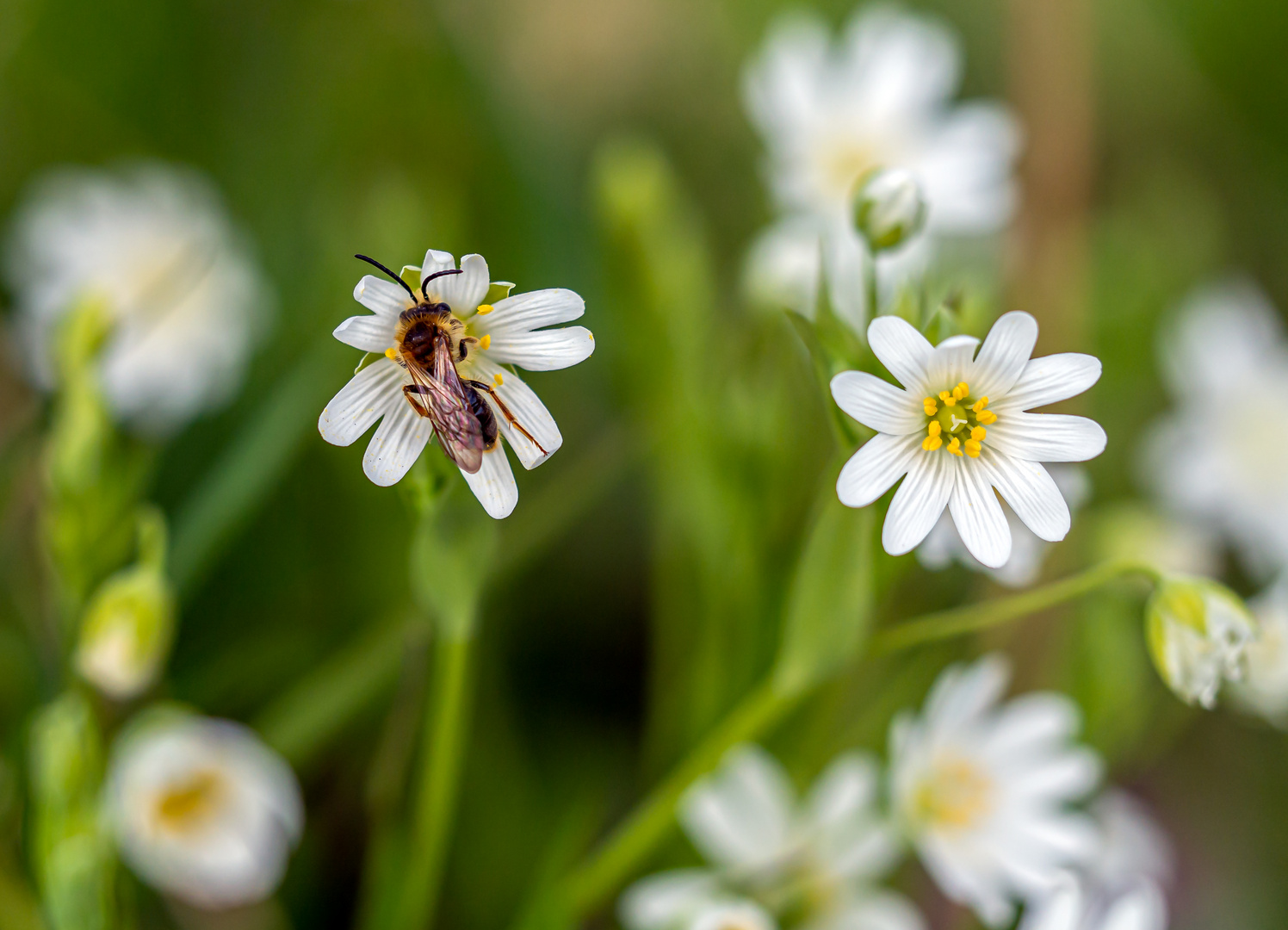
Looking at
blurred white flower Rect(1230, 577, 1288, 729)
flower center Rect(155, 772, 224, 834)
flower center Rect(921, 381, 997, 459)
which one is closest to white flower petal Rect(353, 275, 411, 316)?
flower center Rect(921, 381, 997, 459)

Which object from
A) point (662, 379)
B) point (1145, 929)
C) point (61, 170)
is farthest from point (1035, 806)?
point (61, 170)

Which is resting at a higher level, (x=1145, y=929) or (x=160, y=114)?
(x=160, y=114)

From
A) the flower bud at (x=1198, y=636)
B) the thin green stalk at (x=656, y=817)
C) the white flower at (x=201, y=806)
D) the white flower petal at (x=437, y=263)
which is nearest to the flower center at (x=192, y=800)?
the white flower at (x=201, y=806)

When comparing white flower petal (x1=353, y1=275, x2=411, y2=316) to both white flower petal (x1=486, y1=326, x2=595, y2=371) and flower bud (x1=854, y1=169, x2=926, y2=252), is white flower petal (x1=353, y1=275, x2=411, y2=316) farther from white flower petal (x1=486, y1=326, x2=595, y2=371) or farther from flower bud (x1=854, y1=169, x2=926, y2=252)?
flower bud (x1=854, y1=169, x2=926, y2=252)

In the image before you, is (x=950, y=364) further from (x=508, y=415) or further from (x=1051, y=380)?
(x=508, y=415)

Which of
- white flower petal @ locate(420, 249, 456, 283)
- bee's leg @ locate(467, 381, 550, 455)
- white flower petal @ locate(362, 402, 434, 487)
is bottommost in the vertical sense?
white flower petal @ locate(362, 402, 434, 487)

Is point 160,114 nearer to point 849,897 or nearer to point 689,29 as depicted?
point 689,29

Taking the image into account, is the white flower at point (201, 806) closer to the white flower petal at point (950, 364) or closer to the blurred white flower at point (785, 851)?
the blurred white flower at point (785, 851)
